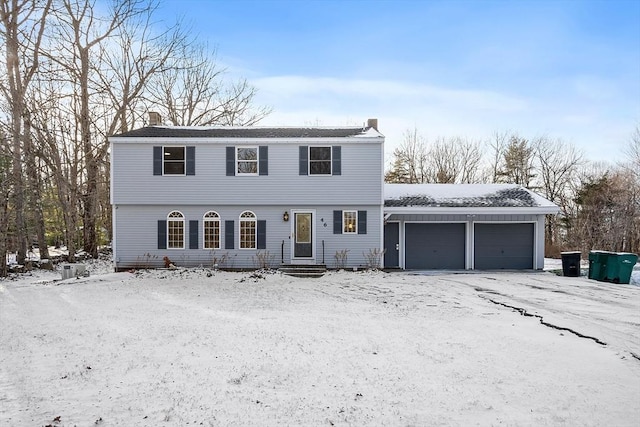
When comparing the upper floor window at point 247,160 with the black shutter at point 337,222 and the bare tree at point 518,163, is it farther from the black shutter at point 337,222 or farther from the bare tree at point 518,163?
the bare tree at point 518,163

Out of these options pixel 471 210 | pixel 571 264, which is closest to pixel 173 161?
pixel 471 210

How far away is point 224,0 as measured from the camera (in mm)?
13633

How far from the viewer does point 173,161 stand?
1584cm

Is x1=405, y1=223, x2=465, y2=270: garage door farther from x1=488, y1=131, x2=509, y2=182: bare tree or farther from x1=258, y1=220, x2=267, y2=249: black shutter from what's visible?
x1=488, y1=131, x2=509, y2=182: bare tree

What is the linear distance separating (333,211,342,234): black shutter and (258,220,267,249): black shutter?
2.72 m

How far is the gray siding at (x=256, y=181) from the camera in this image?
1573cm

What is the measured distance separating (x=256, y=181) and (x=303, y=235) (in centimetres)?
281

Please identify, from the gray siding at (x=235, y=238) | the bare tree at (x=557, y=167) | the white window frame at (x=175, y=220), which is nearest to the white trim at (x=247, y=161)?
the gray siding at (x=235, y=238)

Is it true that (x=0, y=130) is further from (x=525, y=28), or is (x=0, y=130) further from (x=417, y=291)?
(x=525, y=28)

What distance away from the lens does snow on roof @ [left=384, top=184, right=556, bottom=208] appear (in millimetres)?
16719

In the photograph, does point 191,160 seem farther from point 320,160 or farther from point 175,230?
point 320,160

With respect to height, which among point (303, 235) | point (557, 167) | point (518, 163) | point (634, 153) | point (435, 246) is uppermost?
point (634, 153)

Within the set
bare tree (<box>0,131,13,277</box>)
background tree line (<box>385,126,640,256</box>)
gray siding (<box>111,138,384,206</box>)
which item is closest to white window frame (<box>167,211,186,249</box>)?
gray siding (<box>111,138,384,206</box>)

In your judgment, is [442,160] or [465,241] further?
[442,160]
